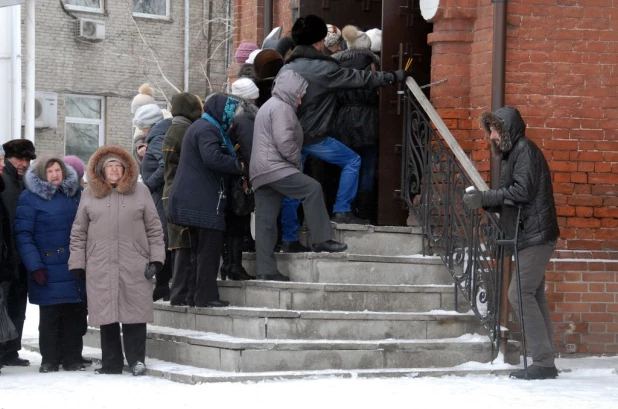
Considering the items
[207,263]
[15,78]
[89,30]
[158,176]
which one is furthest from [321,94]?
[89,30]

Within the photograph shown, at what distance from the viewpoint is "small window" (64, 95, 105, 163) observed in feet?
88.0

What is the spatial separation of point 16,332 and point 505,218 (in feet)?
12.3

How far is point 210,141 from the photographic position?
32.7ft

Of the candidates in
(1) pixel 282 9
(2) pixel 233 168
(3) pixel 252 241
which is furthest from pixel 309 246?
(1) pixel 282 9

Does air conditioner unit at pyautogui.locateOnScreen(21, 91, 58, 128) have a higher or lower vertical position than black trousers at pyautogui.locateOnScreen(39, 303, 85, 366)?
higher

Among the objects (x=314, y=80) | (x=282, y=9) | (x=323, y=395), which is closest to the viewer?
(x=323, y=395)

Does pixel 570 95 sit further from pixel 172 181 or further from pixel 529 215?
pixel 172 181

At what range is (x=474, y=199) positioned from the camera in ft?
31.3

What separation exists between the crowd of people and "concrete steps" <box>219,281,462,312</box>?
181 mm

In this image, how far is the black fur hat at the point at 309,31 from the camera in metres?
10.6

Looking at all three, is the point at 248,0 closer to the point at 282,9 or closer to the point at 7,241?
the point at 282,9

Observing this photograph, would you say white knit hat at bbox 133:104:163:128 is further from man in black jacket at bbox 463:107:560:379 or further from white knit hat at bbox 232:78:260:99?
man in black jacket at bbox 463:107:560:379

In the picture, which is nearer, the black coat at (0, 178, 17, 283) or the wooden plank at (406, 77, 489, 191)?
the black coat at (0, 178, 17, 283)

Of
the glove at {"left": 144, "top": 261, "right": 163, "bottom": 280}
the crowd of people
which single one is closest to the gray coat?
the crowd of people
